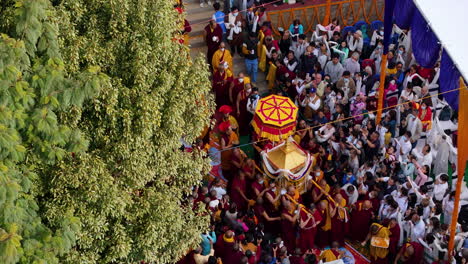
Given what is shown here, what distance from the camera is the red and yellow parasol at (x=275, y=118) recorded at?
1662 cm

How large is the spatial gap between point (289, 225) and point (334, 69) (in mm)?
4879

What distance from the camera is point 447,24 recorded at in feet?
52.2

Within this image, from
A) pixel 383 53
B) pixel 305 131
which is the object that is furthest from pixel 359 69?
pixel 305 131

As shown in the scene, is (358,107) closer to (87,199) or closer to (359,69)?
(359,69)

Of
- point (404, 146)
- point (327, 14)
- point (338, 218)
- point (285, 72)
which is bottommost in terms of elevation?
point (338, 218)

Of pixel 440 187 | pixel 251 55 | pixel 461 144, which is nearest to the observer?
pixel 461 144

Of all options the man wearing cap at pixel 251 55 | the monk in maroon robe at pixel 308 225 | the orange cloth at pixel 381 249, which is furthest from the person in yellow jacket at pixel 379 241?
the man wearing cap at pixel 251 55

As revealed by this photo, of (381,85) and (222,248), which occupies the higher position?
(381,85)

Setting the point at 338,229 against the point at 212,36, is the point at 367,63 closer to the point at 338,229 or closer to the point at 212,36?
the point at 212,36

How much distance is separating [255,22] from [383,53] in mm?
3932

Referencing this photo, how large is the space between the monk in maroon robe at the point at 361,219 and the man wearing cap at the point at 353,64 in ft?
15.1

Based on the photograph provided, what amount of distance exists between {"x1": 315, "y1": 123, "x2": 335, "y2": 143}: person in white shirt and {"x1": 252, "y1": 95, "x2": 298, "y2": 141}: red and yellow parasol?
91 cm

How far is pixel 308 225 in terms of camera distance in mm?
15938

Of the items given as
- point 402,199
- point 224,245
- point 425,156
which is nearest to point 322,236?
point 402,199
